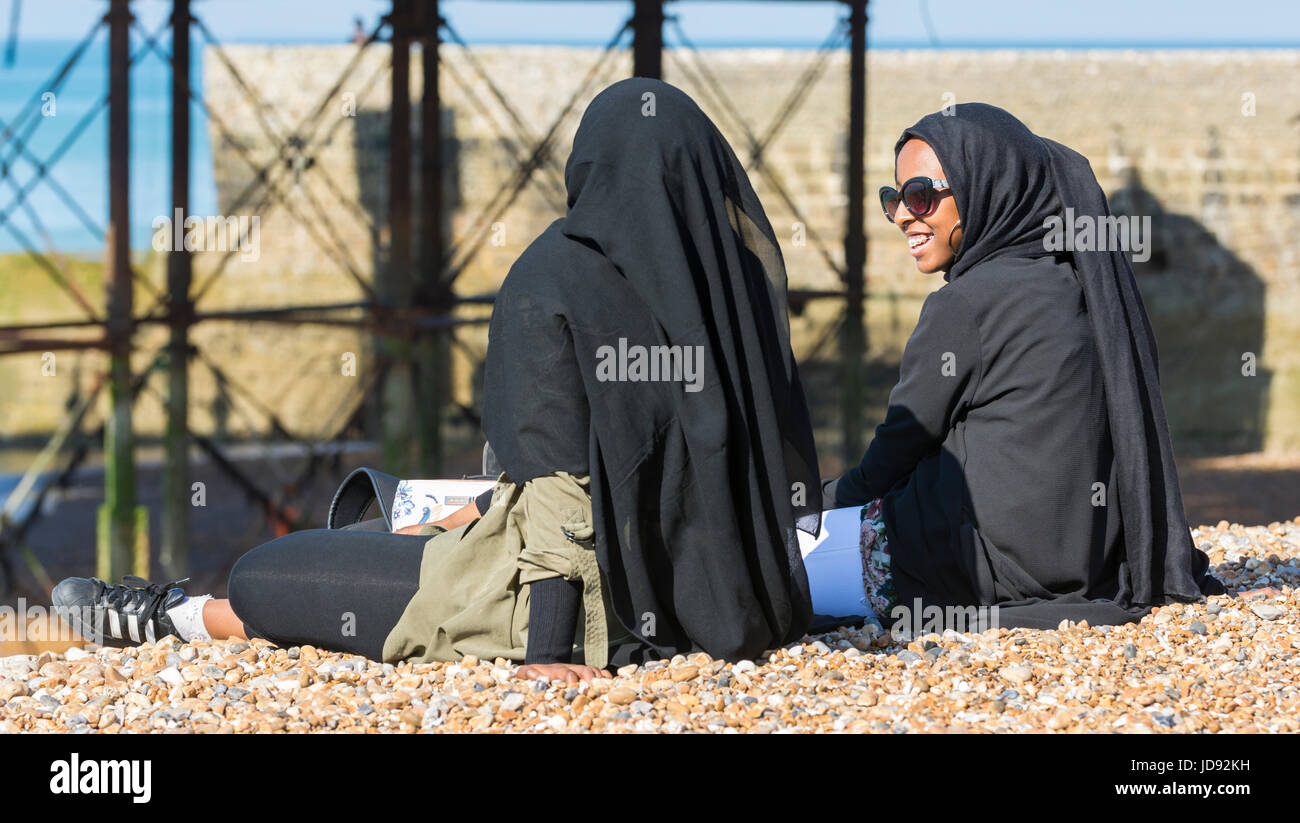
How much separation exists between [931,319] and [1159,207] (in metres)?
14.3

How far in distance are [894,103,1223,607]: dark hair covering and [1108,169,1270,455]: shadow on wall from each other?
13.1 m

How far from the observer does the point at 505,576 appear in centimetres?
266

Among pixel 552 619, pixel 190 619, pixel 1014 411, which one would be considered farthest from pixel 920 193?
pixel 190 619

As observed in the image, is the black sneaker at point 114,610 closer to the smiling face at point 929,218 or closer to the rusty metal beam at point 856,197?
the smiling face at point 929,218

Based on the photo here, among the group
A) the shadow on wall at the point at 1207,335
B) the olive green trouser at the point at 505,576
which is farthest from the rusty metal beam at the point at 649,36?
the shadow on wall at the point at 1207,335

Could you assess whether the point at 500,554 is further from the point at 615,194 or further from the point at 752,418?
the point at 615,194

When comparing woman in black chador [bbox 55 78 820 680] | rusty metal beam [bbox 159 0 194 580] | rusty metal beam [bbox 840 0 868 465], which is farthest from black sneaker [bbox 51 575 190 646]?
rusty metal beam [bbox 840 0 868 465]

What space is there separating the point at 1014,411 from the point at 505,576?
4.10 feet

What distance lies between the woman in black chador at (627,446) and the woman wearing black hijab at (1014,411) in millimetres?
428

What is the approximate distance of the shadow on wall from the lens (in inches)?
609

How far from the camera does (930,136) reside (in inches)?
125

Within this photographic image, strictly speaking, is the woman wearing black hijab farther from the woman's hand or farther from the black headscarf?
the woman's hand
